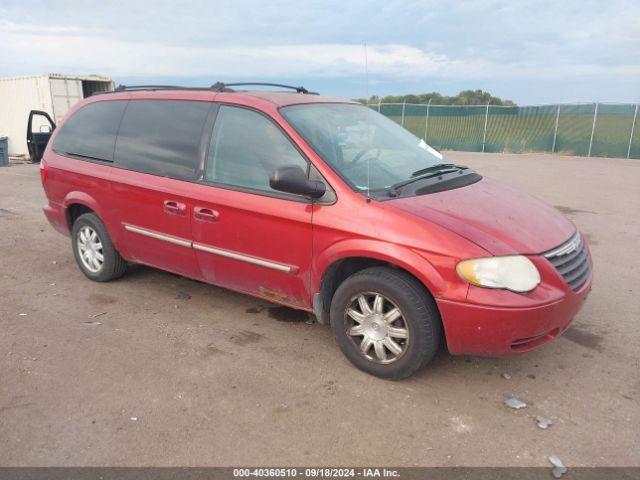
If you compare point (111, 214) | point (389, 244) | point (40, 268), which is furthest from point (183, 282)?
point (389, 244)

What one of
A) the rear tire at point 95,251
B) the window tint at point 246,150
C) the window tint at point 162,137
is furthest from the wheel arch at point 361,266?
the rear tire at point 95,251

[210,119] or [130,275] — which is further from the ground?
[210,119]

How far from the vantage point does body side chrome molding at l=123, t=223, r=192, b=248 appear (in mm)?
4038

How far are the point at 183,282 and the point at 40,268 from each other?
5.70 feet

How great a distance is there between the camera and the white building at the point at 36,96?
16562 mm

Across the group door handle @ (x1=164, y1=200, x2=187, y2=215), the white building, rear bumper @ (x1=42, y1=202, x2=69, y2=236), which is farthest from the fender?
the white building

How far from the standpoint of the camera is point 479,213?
3.21 meters

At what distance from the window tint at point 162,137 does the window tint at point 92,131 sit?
15 centimetres

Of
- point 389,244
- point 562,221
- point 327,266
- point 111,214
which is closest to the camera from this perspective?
point 389,244

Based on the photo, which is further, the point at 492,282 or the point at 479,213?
the point at 479,213

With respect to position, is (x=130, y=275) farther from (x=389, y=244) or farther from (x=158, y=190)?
(x=389, y=244)

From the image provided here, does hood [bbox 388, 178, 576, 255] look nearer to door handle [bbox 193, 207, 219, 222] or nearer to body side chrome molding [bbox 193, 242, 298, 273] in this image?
body side chrome molding [bbox 193, 242, 298, 273]

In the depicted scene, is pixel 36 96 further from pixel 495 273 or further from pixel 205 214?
pixel 495 273

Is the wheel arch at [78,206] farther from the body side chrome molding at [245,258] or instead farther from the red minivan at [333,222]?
the body side chrome molding at [245,258]
